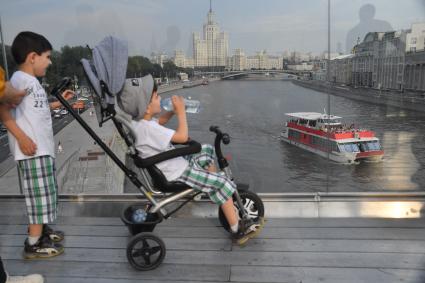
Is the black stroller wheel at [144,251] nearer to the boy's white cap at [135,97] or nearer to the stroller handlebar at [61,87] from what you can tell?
the boy's white cap at [135,97]

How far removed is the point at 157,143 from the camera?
1835mm

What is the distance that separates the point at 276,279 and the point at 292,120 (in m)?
18.7

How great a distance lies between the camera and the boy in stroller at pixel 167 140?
1.81 meters

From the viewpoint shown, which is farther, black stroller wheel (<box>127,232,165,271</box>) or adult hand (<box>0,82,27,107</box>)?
black stroller wheel (<box>127,232,165,271</box>)

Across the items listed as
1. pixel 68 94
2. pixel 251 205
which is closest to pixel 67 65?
pixel 68 94

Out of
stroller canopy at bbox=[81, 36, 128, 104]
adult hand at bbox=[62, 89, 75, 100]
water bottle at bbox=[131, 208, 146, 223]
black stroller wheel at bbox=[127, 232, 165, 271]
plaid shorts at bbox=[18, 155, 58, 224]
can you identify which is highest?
stroller canopy at bbox=[81, 36, 128, 104]

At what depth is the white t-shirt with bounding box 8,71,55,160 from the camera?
179cm

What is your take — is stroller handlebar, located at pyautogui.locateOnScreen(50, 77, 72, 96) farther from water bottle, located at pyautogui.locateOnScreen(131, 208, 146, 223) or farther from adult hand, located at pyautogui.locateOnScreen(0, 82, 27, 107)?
water bottle, located at pyautogui.locateOnScreen(131, 208, 146, 223)

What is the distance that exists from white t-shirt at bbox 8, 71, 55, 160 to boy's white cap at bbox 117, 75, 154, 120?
0.36 metres

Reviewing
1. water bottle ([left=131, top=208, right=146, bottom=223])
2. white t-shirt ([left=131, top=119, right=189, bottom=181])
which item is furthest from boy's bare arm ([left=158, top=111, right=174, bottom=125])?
water bottle ([left=131, top=208, right=146, bottom=223])

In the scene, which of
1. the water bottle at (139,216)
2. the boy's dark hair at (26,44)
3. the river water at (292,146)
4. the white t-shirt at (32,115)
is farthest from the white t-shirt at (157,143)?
the river water at (292,146)

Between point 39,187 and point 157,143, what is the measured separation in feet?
1.98

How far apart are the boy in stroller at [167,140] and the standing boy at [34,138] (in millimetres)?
384

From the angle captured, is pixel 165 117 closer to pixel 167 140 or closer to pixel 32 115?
pixel 167 140
